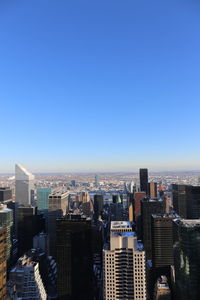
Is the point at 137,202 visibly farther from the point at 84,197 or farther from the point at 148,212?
the point at 84,197

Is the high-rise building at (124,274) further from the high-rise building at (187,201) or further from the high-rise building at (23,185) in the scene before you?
the high-rise building at (23,185)

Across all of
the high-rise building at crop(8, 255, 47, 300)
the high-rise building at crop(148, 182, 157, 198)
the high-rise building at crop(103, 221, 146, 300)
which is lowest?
the high-rise building at crop(8, 255, 47, 300)

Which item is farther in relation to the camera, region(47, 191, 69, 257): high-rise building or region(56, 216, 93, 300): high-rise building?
region(47, 191, 69, 257): high-rise building

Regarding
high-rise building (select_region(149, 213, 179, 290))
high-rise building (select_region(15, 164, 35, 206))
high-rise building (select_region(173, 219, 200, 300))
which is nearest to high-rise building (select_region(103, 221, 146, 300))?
high-rise building (select_region(173, 219, 200, 300))

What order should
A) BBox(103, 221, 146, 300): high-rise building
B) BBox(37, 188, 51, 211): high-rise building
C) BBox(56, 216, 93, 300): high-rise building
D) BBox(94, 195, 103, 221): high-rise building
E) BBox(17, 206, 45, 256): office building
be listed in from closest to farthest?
1. BBox(103, 221, 146, 300): high-rise building
2. BBox(56, 216, 93, 300): high-rise building
3. BBox(17, 206, 45, 256): office building
4. BBox(37, 188, 51, 211): high-rise building
5. BBox(94, 195, 103, 221): high-rise building

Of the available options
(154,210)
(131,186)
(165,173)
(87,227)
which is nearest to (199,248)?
(87,227)

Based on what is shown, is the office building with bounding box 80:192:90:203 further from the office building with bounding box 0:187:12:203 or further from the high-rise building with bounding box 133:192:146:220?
the office building with bounding box 0:187:12:203

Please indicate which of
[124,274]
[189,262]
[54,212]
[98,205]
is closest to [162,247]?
[189,262]

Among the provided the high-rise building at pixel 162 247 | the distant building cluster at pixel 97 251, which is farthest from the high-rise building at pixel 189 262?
the high-rise building at pixel 162 247
